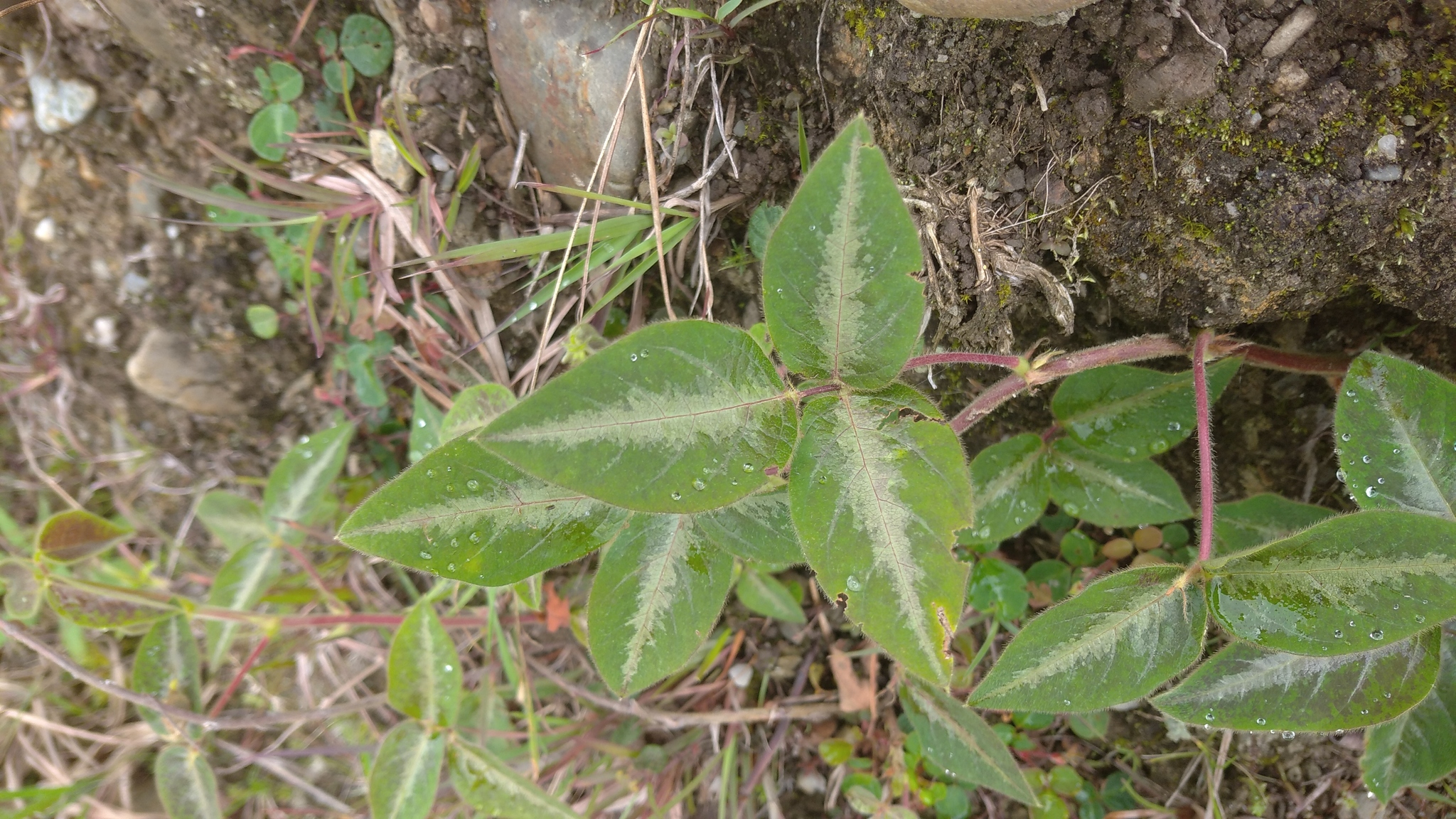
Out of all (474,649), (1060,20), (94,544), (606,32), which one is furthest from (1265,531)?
(94,544)

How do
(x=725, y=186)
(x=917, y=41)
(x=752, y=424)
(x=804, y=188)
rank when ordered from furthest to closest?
(x=725, y=186) → (x=917, y=41) → (x=752, y=424) → (x=804, y=188)

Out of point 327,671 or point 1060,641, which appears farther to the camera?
point 327,671

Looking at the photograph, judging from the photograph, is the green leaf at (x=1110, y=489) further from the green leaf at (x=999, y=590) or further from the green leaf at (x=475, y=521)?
the green leaf at (x=475, y=521)

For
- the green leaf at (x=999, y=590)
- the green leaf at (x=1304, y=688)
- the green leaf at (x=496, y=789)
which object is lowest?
the green leaf at (x=496, y=789)

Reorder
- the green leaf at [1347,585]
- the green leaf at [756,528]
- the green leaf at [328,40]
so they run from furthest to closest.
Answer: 1. the green leaf at [328,40]
2. the green leaf at [756,528]
3. the green leaf at [1347,585]

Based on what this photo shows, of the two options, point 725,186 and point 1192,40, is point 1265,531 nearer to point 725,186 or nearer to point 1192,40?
point 1192,40

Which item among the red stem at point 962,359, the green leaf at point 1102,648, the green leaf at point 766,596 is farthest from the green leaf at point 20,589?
the green leaf at point 1102,648
